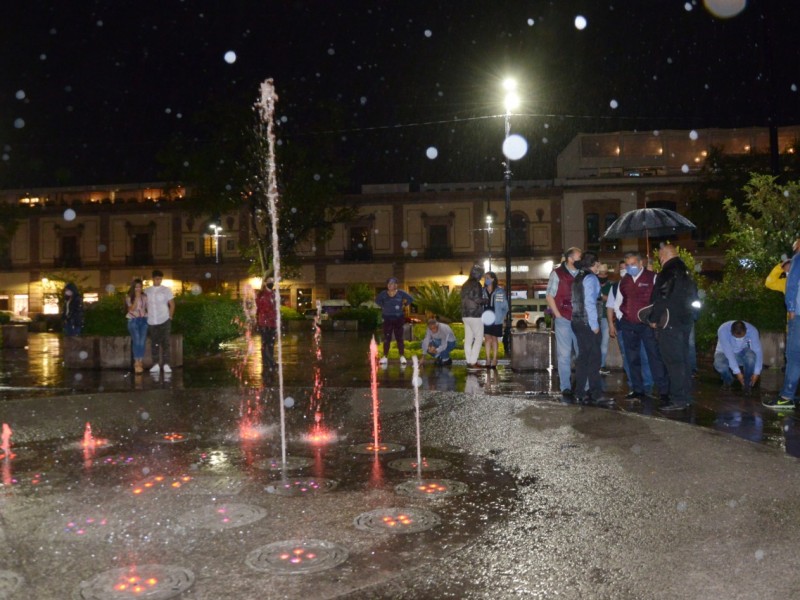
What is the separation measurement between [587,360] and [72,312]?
12.4 meters

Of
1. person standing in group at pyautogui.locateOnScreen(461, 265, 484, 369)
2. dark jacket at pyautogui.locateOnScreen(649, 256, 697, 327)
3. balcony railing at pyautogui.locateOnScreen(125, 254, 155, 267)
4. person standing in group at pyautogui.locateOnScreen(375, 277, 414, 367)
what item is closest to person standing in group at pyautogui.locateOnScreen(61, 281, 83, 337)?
person standing in group at pyautogui.locateOnScreen(375, 277, 414, 367)

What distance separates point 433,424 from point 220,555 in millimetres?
4285

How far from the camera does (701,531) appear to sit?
436 cm

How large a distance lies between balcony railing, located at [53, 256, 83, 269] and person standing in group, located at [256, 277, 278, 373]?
153 ft

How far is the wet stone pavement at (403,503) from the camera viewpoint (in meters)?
3.70

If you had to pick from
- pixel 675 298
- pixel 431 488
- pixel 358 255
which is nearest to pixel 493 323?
pixel 675 298

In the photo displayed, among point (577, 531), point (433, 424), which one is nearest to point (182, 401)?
point (433, 424)

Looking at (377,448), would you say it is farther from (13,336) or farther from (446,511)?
(13,336)

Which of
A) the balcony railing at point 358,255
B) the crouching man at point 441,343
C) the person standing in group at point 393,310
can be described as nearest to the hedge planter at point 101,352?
the person standing in group at point 393,310

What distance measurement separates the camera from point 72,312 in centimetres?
1694

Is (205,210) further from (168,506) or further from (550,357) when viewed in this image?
(168,506)

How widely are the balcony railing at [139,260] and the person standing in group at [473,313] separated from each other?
4586cm

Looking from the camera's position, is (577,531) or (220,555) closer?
(220,555)

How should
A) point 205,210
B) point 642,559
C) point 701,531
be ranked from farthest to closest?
point 205,210
point 701,531
point 642,559
